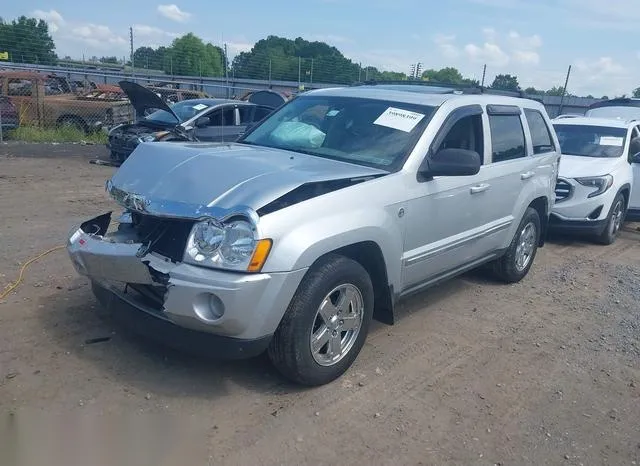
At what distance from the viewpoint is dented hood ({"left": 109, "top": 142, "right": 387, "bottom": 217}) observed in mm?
3385

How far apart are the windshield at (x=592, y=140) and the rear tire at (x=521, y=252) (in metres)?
3.19

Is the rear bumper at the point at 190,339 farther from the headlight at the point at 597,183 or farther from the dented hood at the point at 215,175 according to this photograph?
the headlight at the point at 597,183

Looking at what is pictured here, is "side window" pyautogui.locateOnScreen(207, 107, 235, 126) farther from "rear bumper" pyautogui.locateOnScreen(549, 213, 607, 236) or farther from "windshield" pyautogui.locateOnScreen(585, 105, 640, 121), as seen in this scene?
"windshield" pyautogui.locateOnScreen(585, 105, 640, 121)

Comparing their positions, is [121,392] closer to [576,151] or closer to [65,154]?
[576,151]

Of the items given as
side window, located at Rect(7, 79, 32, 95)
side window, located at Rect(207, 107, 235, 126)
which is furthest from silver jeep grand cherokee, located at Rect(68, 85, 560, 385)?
side window, located at Rect(7, 79, 32, 95)

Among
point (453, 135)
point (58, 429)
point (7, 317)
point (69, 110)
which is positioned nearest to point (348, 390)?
point (58, 429)

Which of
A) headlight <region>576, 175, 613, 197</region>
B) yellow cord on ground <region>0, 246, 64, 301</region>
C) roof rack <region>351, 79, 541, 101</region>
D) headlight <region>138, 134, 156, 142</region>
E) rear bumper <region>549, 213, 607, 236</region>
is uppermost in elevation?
roof rack <region>351, 79, 541, 101</region>

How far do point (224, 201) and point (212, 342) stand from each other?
0.81 metres

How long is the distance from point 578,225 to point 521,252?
2.32m

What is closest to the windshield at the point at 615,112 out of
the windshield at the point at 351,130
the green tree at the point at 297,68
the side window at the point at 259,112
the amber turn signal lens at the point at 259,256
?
the side window at the point at 259,112

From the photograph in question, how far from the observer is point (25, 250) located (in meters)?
5.95

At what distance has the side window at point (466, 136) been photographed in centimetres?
468

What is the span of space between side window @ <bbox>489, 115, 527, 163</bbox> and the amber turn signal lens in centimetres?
288

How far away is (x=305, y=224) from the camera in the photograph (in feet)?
11.1
